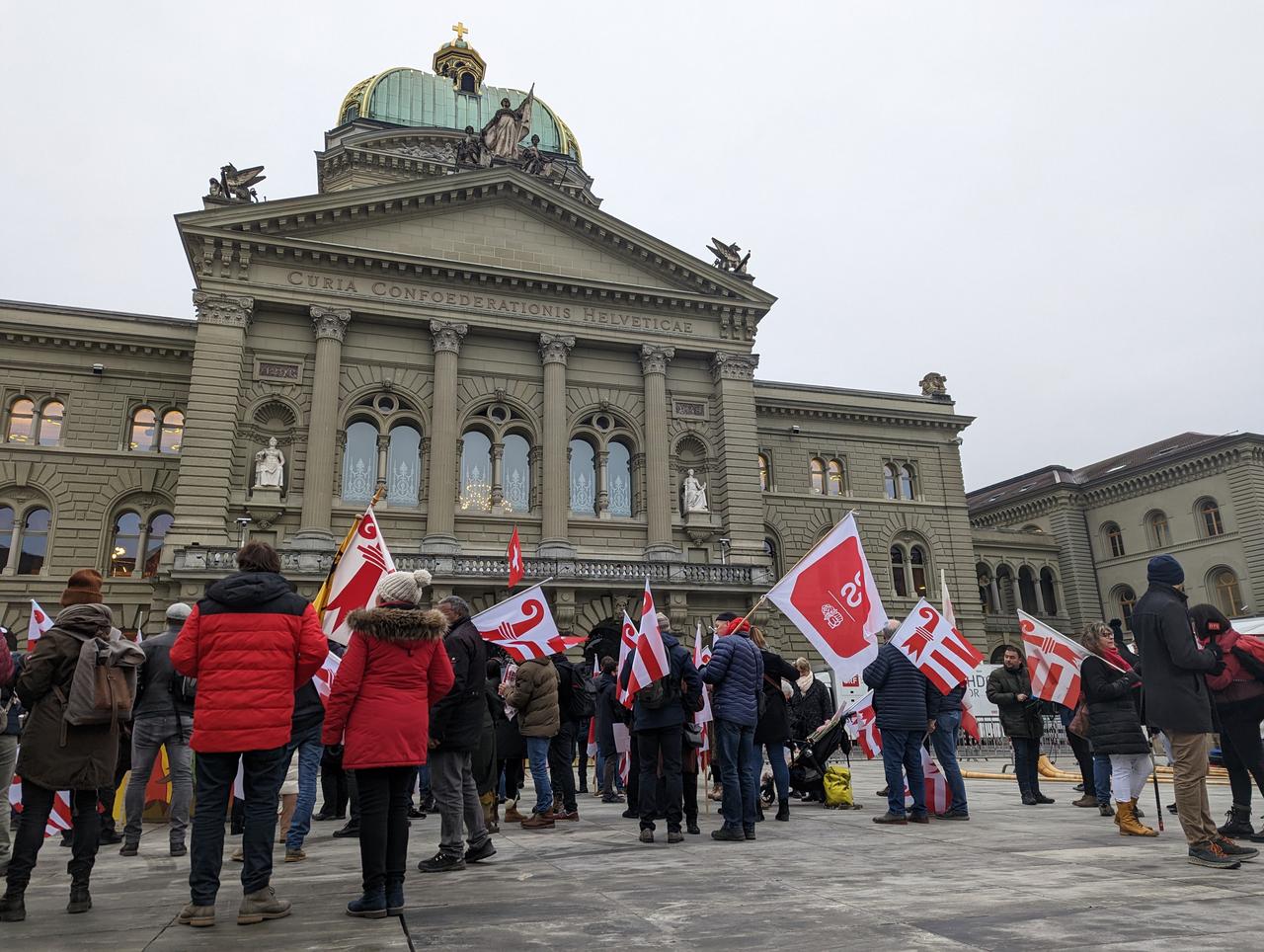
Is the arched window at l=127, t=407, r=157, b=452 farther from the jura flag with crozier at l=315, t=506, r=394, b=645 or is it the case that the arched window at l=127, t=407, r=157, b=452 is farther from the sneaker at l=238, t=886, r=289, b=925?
the sneaker at l=238, t=886, r=289, b=925

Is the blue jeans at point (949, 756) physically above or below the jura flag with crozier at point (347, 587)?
below

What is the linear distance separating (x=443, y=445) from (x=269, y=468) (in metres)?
5.39

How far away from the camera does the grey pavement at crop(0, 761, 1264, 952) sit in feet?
15.3

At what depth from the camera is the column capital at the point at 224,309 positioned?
2789 centimetres

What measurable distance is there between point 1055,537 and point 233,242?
46012mm

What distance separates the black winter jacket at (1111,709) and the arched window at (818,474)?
98.2 feet

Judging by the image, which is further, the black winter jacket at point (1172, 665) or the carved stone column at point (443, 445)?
the carved stone column at point (443, 445)

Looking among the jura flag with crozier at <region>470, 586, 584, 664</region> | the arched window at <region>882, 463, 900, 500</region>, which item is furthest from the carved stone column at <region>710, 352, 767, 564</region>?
the jura flag with crozier at <region>470, 586, 584, 664</region>

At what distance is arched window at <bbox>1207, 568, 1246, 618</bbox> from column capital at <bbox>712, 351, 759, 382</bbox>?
29982 mm

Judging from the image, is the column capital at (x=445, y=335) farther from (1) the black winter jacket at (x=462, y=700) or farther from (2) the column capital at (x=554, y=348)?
(1) the black winter jacket at (x=462, y=700)

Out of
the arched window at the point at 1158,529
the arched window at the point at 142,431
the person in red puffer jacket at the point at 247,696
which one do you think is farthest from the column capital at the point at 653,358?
the arched window at the point at 1158,529

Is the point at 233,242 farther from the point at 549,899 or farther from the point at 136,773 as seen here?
the point at 549,899

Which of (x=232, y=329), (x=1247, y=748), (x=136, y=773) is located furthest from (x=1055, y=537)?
(x=136, y=773)

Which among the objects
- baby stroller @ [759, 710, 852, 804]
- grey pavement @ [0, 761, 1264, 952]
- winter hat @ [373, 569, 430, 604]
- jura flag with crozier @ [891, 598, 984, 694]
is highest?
winter hat @ [373, 569, 430, 604]
